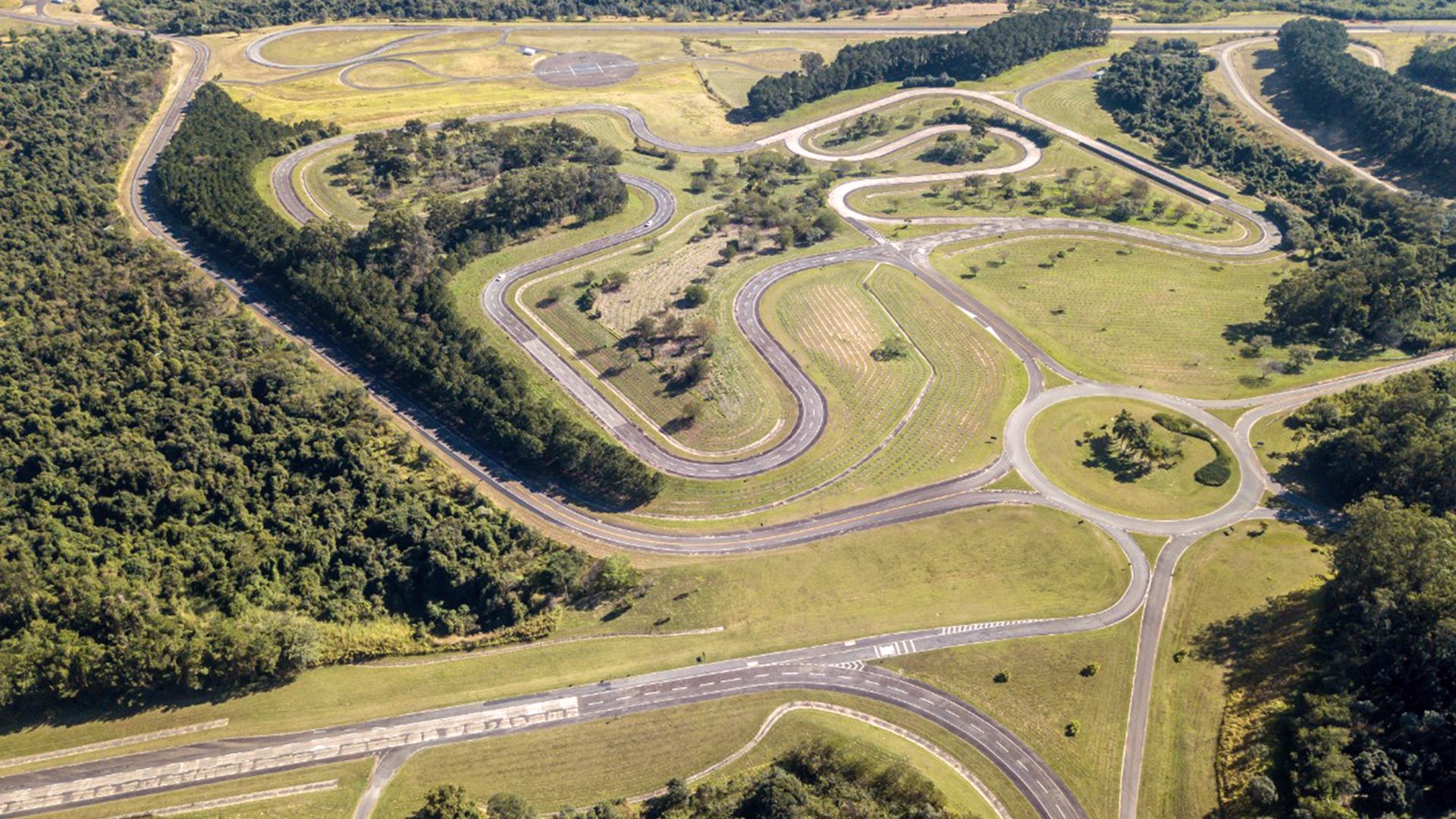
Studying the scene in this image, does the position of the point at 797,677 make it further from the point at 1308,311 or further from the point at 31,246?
the point at 31,246

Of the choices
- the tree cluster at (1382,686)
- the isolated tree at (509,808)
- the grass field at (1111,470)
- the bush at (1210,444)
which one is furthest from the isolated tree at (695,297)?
the tree cluster at (1382,686)

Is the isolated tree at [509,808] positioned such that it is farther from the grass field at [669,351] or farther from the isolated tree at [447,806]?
the grass field at [669,351]

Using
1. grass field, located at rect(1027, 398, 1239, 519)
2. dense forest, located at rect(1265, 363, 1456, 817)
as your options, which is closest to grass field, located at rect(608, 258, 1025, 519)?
grass field, located at rect(1027, 398, 1239, 519)

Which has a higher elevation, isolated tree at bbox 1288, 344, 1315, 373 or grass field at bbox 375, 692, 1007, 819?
isolated tree at bbox 1288, 344, 1315, 373

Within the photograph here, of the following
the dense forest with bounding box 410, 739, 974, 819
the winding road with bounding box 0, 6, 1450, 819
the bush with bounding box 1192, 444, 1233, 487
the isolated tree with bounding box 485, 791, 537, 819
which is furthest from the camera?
the bush with bounding box 1192, 444, 1233, 487

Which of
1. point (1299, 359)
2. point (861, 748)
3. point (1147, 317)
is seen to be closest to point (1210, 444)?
point (1299, 359)

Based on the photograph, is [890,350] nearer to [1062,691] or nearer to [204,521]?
[1062,691]

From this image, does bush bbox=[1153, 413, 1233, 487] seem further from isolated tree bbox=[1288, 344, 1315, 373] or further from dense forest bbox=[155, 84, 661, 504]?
dense forest bbox=[155, 84, 661, 504]
